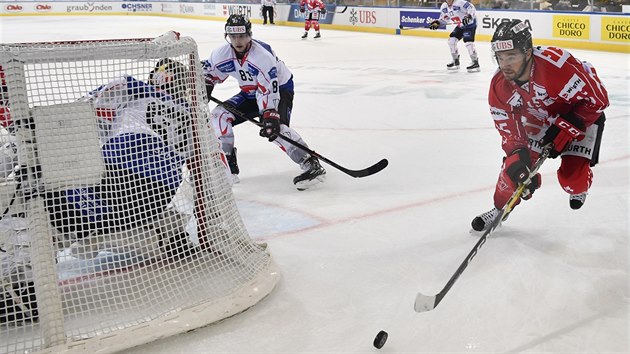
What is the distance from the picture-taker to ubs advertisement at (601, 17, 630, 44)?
355 inches

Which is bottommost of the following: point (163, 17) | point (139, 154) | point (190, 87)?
point (163, 17)

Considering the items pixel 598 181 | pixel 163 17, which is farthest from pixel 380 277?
pixel 163 17

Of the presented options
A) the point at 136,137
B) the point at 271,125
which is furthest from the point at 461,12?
the point at 136,137

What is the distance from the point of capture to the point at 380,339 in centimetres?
187

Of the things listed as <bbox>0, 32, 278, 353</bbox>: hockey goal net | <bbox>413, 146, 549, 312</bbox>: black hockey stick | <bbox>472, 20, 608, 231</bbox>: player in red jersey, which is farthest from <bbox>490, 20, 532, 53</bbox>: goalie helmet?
<bbox>0, 32, 278, 353</bbox>: hockey goal net

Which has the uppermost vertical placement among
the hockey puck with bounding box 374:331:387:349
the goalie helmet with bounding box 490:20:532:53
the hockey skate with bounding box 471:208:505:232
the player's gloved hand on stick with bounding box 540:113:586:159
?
the goalie helmet with bounding box 490:20:532:53

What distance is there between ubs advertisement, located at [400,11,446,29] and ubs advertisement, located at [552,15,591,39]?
2.13 metres

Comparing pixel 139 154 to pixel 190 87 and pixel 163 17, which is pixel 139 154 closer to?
pixel 190 87

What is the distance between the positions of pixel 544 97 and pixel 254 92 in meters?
1.67

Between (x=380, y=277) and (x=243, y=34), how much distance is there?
165 centimetres

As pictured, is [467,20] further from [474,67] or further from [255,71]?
[255,71]

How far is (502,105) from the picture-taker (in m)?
2.69

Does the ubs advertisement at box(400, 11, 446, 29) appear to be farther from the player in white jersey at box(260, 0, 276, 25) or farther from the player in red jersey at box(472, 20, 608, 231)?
the player in red jersey at box(472, 20, 608, 231)

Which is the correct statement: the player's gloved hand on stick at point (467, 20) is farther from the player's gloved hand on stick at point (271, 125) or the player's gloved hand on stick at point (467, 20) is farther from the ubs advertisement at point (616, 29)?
the player's gloved hand on stick at point (271, 125)
